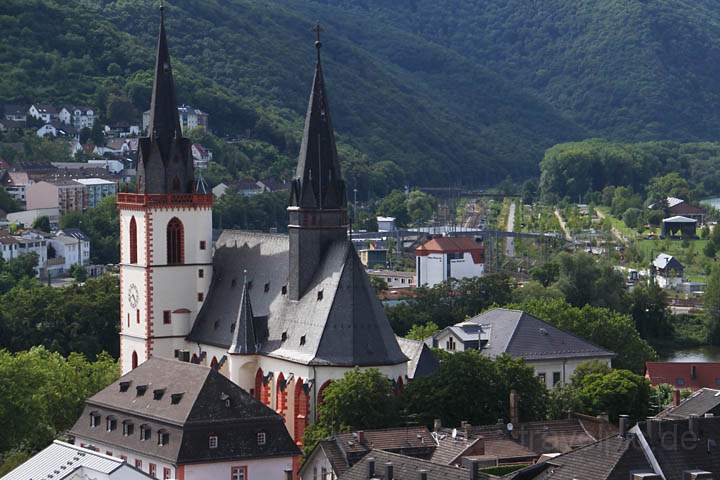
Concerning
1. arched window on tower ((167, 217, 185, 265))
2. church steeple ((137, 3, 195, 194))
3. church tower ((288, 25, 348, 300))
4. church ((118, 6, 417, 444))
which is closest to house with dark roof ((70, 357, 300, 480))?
church ((118, 6, 417, 444))

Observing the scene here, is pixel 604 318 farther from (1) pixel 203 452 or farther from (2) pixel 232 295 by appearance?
(1) pixel 203 452

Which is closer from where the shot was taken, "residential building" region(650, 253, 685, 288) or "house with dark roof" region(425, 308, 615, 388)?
"house with dark roof" region(425, 308, 615, 388)

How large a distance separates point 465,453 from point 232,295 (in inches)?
985

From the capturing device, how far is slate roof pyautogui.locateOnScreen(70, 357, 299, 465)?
72438mm

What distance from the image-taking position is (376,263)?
193 m

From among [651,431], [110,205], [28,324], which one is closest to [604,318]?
[28,324]

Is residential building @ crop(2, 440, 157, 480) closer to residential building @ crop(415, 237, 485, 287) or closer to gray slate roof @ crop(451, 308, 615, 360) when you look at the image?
gray slate roof @ crop(451, 308, 615, 360)

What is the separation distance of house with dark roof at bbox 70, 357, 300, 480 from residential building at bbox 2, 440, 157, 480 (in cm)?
398

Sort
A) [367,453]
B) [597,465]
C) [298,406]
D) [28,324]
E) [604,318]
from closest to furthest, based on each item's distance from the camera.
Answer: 1. [597,465]
2. [367,453]
3. [298,406]
4. [604,318]
5. [28,324]

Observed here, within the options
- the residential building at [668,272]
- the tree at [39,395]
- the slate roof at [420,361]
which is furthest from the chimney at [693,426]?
the residential building at [668,272]

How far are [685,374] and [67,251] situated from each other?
75820 millimetres

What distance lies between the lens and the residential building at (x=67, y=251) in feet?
556

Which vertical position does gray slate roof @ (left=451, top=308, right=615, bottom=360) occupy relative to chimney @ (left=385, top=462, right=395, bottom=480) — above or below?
above

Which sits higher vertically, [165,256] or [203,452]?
[165,256]
